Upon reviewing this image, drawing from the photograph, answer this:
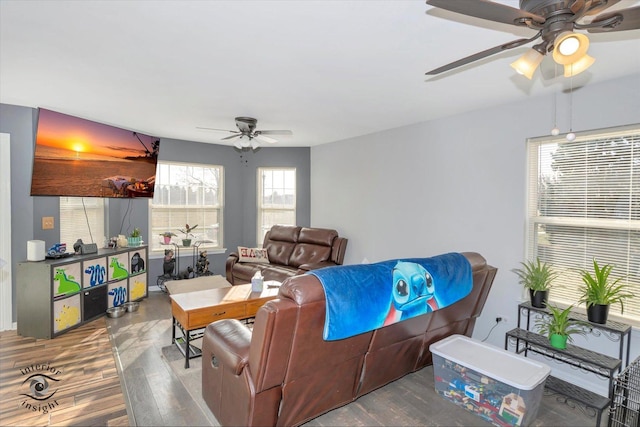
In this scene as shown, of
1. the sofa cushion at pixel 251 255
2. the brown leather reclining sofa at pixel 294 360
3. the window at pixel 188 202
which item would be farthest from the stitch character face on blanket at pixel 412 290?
the window at pixel 188 202

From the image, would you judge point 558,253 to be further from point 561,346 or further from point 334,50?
point 334,50

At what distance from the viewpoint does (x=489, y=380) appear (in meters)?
2.30

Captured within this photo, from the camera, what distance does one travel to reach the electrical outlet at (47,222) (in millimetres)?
3941

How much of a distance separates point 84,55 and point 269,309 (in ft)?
7.38

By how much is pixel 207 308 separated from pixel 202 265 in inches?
105

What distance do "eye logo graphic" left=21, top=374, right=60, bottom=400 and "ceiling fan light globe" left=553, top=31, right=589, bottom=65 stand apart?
390 centimetres

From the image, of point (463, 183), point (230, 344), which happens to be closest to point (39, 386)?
point (230, 344)

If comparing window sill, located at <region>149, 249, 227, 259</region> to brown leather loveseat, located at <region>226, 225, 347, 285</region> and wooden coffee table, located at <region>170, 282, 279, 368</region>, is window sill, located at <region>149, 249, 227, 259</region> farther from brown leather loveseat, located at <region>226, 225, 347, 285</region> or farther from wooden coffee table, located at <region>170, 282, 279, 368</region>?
wooden coffee table, located at <region>170, 282, 279, 368</region>

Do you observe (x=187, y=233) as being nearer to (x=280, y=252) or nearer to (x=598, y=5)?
(x=280, y=252)

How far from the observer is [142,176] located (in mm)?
5156

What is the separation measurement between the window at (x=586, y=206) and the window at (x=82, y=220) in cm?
548

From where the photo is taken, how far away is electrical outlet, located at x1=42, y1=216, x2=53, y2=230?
3941mm

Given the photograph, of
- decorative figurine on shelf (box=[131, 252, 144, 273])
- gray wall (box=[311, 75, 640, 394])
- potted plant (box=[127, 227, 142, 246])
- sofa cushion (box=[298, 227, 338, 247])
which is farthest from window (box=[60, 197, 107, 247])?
gray wall (box=[311, 75, 640, 394])

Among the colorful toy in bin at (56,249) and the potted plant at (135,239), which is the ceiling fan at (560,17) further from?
the potted plant at (135,239)
